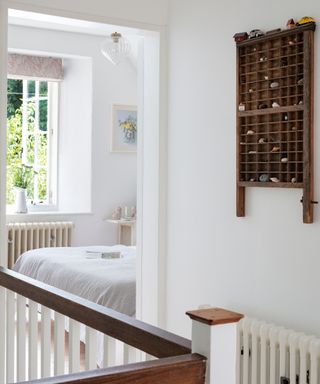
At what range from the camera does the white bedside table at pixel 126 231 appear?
7238 mm

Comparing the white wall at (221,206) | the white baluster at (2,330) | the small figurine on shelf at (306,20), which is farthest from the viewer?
the white wall at (221,206)

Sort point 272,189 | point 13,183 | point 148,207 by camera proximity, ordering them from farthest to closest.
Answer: point 13,183
point 148,207
point 272,189

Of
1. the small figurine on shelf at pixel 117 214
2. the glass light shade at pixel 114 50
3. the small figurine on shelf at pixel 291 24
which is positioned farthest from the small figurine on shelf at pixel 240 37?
the small figurine on shelf at pixel 117 214

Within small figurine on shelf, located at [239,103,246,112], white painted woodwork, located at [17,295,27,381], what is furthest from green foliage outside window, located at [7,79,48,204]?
white painted woodwork, located at [17,295,27,381]

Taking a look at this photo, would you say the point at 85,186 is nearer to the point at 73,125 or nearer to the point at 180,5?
the point at 73,125

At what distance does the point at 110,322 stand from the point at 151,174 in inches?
92.8

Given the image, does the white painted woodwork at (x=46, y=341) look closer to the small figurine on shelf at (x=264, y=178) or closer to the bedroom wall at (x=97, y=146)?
the small figurine on shelf at (x=264, y=178)

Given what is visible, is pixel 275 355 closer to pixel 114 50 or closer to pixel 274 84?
pixel 274 84

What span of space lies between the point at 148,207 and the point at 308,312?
142 centimetres

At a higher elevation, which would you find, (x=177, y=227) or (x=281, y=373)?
(x=177, y=227)

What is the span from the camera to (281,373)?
2975 mm

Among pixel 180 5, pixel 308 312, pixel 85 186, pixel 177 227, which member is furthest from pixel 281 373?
pixel 85 186

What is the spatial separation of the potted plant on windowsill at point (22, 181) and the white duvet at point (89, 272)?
107 cm

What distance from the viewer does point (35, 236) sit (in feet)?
22.8
